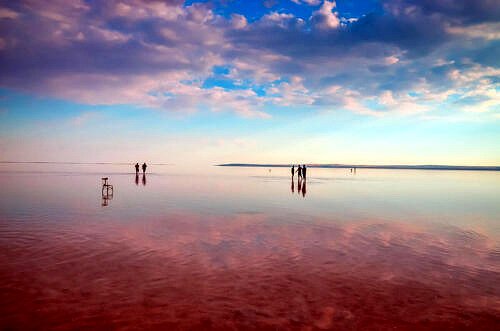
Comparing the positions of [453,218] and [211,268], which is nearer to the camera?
[211,268]

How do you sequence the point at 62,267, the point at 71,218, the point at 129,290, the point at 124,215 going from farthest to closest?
1. the point at 124,215
2. the point at 71,218
3. the point at 62,267
4. the point at 129,290

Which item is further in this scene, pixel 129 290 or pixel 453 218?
pixel 453 218

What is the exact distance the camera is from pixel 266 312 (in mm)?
6984

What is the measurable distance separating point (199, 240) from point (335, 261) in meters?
5.33

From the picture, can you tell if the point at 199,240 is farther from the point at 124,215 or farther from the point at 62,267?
the point at 124,215

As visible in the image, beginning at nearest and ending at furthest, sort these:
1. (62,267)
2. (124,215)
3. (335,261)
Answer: (62,267) < (335,261) < (124,215)

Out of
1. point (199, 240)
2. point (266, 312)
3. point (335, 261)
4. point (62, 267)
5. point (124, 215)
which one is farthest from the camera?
point (124, 215)

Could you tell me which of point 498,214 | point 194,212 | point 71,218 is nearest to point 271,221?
point 194,212

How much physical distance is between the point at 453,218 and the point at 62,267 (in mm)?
19846

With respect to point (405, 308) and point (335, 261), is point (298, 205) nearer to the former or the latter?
point (335, 261)

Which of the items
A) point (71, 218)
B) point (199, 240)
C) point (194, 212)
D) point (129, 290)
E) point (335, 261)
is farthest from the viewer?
point (194, 212)

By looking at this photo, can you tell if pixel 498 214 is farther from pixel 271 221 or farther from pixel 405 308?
pixel 405 308

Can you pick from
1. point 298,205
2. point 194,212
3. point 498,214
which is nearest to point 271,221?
point 194,212

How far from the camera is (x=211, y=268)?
972 cm
